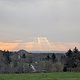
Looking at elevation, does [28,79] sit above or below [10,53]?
below

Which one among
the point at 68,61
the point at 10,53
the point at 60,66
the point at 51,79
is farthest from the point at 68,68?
the point at 10,53

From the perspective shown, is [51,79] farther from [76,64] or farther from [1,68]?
[76,64]

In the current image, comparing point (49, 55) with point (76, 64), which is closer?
point (76, 64)

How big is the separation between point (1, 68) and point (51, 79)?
19.7 meters

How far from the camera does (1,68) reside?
43156 mm

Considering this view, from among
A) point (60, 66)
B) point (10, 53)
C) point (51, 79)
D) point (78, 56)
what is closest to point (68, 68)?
point (60, 66)

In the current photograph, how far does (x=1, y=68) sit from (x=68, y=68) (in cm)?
898

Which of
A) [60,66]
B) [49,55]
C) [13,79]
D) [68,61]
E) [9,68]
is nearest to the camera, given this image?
[13,79]

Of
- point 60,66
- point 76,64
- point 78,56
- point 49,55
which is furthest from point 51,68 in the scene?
point 49,55

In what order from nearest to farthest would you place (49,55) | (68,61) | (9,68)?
(9,68)
(68,61)
(49,55)

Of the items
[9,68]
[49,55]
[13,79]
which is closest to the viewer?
[13,79]

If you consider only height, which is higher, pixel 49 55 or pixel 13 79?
pixel 49 55

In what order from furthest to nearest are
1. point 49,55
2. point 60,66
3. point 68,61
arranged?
point 49,55 < point 68,61 < point 60,66

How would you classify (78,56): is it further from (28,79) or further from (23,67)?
(28,79)
